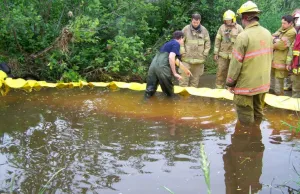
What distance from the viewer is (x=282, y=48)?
8.29 m

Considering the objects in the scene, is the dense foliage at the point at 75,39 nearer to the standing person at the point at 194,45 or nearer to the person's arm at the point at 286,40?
the standing person at the point at 194,45

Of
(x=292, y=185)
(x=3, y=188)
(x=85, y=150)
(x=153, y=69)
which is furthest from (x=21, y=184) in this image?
(x=153, y=69)

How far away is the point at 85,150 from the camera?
16.1ft

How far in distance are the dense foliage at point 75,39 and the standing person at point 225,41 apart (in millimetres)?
2085

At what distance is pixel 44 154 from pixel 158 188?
1.64 metres

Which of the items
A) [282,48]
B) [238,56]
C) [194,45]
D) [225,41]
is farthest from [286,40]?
[238,56]

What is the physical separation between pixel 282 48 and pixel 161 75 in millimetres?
2735

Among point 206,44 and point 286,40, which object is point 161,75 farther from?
point 286,40

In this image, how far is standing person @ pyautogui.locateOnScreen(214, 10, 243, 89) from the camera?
8539 mm

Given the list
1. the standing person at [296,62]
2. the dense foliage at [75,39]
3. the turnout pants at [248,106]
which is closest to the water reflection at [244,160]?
the turnout pants at [248,106]

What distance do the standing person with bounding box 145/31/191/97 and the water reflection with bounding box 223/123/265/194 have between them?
7.45ft

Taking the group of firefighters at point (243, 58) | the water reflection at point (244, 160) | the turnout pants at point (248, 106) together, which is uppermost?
the group of firefighters at point (243, 58)

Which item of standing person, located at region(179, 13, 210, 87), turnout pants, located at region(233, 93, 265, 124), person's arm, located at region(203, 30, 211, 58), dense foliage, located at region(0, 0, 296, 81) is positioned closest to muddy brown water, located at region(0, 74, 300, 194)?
turnout pants, located at region(233, 93, 265, 124)

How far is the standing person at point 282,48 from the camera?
817 cm
